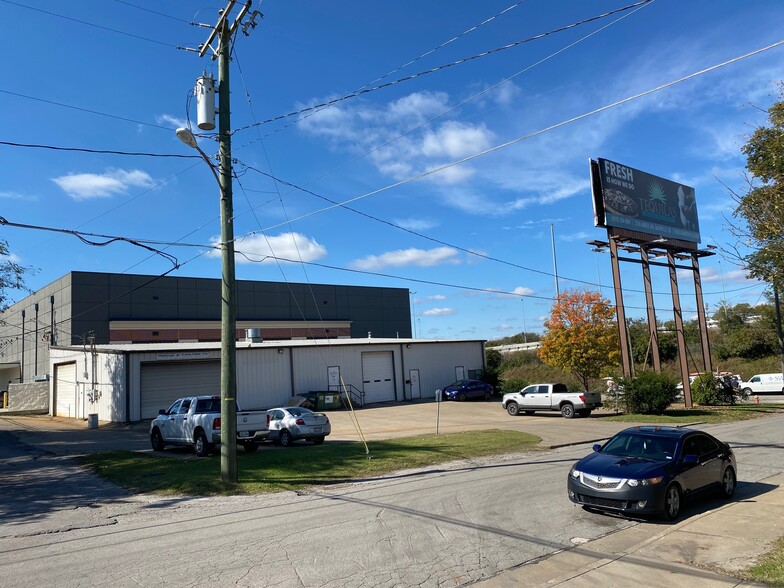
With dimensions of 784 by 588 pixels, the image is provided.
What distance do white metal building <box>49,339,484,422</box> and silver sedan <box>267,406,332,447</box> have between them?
51.8 ft

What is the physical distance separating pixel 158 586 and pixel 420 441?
14.7 m

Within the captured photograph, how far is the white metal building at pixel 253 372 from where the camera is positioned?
34.9 meters

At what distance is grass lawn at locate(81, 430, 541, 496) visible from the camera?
13.2 m

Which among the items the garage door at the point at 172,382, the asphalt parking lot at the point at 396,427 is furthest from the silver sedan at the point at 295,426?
the garage door at the point at 172,382

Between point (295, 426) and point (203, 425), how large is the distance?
383cm

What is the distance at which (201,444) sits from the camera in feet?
60.1

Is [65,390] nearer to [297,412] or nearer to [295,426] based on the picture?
[297,412]

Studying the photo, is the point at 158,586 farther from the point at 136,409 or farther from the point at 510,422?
the point at 136,409

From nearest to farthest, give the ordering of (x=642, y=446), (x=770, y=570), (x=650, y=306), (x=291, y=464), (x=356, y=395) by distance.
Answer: (x=770, y=570) → (x=642, y=446) → (x=291, y=464) → (x=650, y=306) → (x=356, y=395)

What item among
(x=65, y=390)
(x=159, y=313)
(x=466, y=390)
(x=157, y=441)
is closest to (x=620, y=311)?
(x=466, y=390)

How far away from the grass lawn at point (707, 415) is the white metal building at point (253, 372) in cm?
1835

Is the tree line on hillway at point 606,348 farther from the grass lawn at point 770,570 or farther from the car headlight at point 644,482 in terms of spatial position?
the grass lawn at point 770,570

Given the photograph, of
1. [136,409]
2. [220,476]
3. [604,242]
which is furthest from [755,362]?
[220,476]

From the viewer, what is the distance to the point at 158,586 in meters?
6.39
